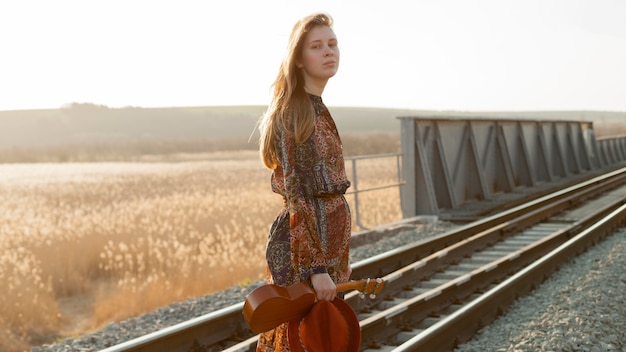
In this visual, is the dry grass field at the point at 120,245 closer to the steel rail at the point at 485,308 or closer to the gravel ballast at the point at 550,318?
the gravel ballast at the point at 550,318

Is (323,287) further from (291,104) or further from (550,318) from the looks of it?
(550,318)

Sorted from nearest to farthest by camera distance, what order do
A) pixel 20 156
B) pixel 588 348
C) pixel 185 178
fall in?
pixel 588 348 → pixel 185 178 → pixel 20 156

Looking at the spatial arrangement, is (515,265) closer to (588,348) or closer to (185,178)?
(588,348)

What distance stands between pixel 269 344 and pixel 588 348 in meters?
3.26

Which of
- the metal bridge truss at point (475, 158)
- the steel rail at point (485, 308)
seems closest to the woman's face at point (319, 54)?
the steel rail at point (485, 308)

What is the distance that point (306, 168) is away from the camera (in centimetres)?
305

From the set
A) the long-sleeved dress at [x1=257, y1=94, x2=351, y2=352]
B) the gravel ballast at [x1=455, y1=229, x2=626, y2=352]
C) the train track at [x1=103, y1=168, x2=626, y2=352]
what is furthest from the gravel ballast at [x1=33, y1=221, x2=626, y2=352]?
the long-sleeved dress at [x1=257, y1=94, x2=351, y2=352]

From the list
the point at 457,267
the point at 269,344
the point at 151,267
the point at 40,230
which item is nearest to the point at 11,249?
the point at 40,230

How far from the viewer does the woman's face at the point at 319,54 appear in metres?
3.14

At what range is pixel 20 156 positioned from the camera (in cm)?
5356

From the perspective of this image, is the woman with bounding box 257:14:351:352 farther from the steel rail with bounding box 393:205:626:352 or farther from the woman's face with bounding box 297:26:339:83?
the steel rail with bounding box 393:205:626:352

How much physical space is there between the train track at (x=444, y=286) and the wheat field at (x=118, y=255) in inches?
86.0

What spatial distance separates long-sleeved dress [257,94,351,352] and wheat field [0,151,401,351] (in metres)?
5.19

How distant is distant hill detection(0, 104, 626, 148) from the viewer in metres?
82.2
